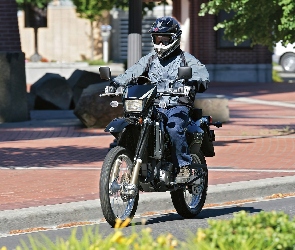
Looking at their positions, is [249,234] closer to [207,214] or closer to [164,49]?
[164,49]

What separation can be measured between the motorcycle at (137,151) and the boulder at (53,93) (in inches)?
585

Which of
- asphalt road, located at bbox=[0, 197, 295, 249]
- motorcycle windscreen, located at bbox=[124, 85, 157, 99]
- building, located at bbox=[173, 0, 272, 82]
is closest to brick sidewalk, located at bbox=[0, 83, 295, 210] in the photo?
asphalt road, located at bbox=[0, 197, 295, 249]

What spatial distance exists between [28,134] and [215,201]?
8.21 metres

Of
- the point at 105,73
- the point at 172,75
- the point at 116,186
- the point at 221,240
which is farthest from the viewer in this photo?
the point at 172,75

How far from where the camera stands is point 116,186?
8508 millimetres

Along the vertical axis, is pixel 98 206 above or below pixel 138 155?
below

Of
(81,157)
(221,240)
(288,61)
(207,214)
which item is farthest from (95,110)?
(288,61)

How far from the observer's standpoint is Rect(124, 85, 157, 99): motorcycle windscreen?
862 centimetres

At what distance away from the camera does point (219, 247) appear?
5.17 metres

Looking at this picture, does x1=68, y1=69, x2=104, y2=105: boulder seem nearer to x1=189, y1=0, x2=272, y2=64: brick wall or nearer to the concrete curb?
the concrete curb

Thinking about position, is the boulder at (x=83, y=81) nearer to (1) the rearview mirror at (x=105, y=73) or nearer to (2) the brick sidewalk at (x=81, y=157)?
(2) the brick sidewalk at (x=81, y=157)

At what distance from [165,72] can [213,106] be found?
35.0 ft

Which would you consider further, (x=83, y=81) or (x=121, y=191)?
(x=83, y=81)

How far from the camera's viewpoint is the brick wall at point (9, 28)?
2089 centimetres
